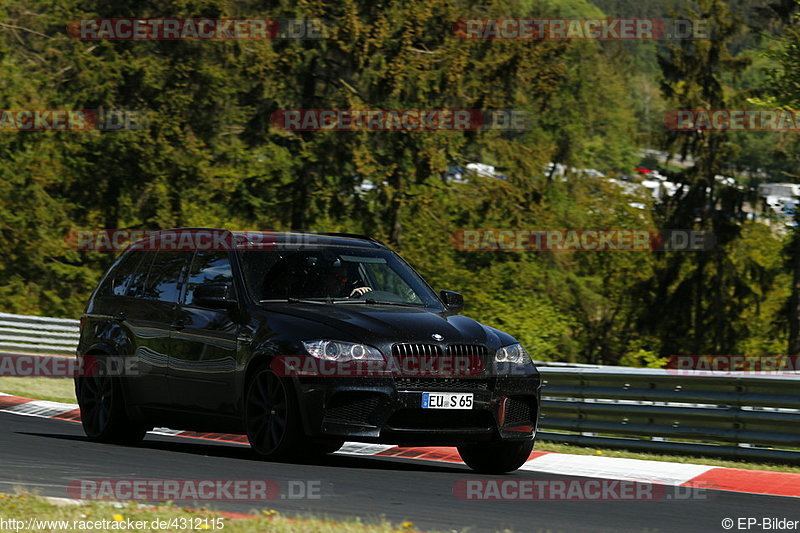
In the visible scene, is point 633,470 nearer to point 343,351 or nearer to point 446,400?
point 446,400

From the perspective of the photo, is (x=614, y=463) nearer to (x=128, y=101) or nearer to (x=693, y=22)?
(x=128, y=101)

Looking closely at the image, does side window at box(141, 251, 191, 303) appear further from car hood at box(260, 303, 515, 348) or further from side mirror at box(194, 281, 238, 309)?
car hood at box(260, 303, 515, 348)

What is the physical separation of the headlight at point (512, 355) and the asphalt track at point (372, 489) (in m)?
1.01

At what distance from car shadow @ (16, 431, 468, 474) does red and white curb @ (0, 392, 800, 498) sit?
422mm

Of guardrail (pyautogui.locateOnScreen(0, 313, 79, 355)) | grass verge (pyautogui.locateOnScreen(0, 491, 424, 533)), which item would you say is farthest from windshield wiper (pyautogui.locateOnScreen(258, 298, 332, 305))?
guardrail (pyautogui.locateOnScreen(0, 313, 79, 355))

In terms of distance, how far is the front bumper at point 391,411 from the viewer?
29.6ft

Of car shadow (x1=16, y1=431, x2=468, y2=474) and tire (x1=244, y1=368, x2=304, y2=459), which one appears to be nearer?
tire (x1=244, y1=368, x2=304, y2=459)

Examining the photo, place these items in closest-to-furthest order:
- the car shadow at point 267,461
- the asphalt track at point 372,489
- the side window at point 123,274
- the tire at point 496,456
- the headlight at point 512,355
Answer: the asphalt track at point 372,489, the headlight at point 512,355, the tire at point 496,456, the car shadow at point 267,461, the side window at point 123,274

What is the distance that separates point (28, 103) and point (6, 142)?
6.06 feet

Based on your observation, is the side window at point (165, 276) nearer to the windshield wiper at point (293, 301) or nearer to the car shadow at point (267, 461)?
the windshield wiper at point (293, 301)

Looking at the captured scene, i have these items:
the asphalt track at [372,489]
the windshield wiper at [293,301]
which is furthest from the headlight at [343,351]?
the asphalt track at [372,489]

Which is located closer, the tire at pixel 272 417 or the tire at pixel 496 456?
the tire at pixel 272 417

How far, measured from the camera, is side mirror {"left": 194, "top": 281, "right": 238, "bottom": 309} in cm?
968

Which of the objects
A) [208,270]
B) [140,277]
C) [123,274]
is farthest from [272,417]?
[123,274]
